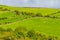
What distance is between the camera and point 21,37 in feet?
129

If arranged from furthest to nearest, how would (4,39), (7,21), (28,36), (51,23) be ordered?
(7,21), (51,23), (28,36), (4,39)

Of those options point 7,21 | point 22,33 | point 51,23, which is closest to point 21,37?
point 22,33

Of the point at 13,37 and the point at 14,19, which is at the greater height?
the point at 13,37

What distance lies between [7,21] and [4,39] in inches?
1852

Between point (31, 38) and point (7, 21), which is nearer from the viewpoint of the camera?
point (31, 38)

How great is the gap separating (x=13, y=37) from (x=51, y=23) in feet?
136

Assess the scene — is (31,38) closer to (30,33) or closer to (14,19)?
(30,33)

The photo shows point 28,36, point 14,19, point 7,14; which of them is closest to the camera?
point 28,36

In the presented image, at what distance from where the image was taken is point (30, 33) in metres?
43.0

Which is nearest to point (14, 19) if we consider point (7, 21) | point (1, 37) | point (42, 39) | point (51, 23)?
point (7, 21)

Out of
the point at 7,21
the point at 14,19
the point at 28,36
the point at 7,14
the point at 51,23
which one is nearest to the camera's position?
the point at 28,36

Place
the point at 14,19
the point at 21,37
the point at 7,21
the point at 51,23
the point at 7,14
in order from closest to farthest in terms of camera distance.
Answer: the point at 21,37
the point at 51,23
the point at 7,21
the point at 14,19
the point at 7,14

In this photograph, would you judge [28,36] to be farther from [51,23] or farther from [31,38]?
[51,23]

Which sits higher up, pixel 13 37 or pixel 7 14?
pixel 13 37
